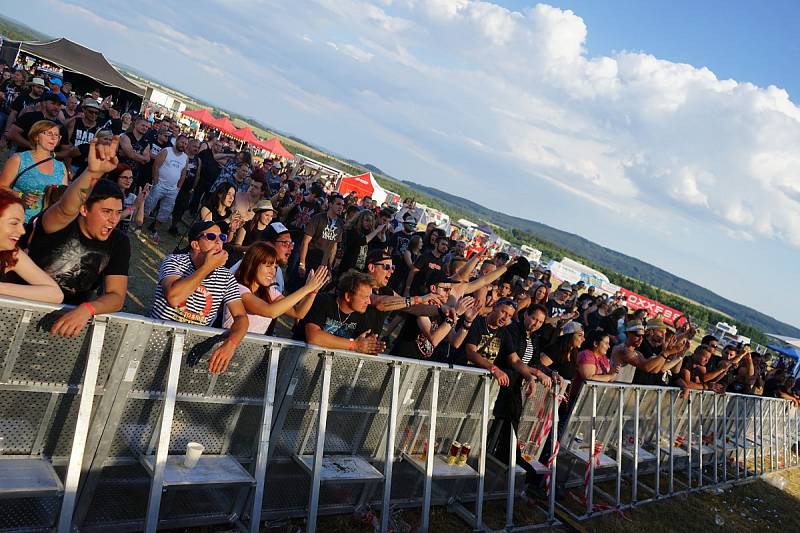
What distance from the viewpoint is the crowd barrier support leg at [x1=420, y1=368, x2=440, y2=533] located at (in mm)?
4914

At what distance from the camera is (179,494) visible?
3939 mm

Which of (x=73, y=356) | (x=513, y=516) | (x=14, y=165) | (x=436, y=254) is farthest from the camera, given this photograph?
(x=436, y=254)

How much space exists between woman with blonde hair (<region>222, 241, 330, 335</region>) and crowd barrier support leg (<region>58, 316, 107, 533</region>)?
1211mm

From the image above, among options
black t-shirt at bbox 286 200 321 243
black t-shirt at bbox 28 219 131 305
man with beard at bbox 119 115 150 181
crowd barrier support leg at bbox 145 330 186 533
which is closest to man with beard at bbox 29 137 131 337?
black t-shirt at bbox 28 219 131 305

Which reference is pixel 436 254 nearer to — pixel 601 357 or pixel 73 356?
pixel 601 357

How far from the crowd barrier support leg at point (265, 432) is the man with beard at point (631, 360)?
5.30m

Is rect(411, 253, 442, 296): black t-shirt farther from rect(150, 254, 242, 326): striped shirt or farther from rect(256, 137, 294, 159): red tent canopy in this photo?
Result: rect(256, 137, 294, 159): red tent canopy

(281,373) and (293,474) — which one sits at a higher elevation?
(281,373)

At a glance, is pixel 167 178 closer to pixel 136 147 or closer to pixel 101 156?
pixel 136 147

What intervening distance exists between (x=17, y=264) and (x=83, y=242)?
18.2 inches

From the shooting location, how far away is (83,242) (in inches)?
142

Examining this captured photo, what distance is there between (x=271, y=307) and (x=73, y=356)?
57.2 inches

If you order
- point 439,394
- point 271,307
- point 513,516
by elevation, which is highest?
point 271,307

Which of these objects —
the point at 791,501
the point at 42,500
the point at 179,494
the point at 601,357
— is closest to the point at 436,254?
the point at 601,357
